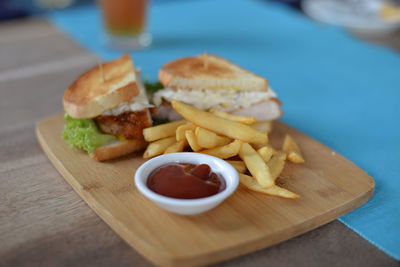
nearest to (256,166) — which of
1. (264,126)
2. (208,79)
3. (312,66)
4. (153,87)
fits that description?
(264,126)

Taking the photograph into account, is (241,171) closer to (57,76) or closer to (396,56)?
(57,76)

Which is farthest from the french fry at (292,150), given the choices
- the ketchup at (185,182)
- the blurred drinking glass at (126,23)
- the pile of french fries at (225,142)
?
the blurred drinking glass at (126,23)

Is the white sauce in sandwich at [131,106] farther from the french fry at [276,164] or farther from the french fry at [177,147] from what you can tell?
the french fry at [276,164]

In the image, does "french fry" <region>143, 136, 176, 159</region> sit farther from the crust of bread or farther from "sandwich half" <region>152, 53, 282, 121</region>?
"sandwich half" <region>152, 53, 282, 121</region>

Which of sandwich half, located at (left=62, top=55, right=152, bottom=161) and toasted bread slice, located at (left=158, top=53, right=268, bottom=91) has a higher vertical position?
toasted bread slice, located at (left=158, top=53, right=268, bottom=91)

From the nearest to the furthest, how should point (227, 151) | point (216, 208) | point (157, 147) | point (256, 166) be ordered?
point (216, 208)
point (256, 166)
point (227, 151)
point (157, 147)

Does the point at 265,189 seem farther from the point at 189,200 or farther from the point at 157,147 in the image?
the point at 157,147

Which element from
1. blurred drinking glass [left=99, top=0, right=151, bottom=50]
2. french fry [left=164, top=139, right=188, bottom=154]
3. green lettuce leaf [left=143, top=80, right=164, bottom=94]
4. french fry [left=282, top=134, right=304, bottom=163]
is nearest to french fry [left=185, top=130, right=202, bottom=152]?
french fry [left=164, top=139, right=188, bottom=154]
